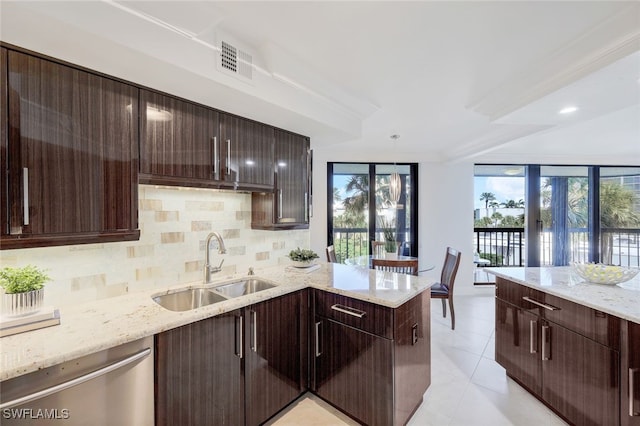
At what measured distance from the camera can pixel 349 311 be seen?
1.94 metres

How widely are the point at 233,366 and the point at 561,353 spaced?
2167 mm

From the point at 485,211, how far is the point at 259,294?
16.4 feet

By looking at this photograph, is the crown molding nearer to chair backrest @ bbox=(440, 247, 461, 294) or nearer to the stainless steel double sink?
chair backrest @ bbox=(440, 247, 461, 294)

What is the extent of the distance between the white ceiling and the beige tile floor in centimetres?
223

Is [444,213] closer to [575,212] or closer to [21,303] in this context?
[575,212]

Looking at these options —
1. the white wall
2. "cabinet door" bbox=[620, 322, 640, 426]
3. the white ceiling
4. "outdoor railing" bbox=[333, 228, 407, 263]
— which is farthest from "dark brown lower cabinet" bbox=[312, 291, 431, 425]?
the white wall

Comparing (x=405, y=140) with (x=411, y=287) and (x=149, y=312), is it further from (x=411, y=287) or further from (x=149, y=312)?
(x=149, y=312)

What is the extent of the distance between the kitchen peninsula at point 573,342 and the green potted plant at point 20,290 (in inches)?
118

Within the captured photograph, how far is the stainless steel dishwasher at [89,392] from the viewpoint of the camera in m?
1.07

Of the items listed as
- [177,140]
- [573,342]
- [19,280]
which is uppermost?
[177,140]

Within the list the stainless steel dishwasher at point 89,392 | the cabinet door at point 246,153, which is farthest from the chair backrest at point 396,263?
the stainless steel dishwasher at point 89,392

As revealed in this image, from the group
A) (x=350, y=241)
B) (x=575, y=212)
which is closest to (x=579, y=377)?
(x=350, y=241)

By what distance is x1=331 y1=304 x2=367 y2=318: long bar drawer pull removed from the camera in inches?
73.8

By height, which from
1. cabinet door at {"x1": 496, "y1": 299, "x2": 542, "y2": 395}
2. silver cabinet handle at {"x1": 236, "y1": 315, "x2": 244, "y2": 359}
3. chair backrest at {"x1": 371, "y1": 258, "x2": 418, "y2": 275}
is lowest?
cabinet door at {"x1": 496, "y1": 299, "x2": 542, "y2": 395}
